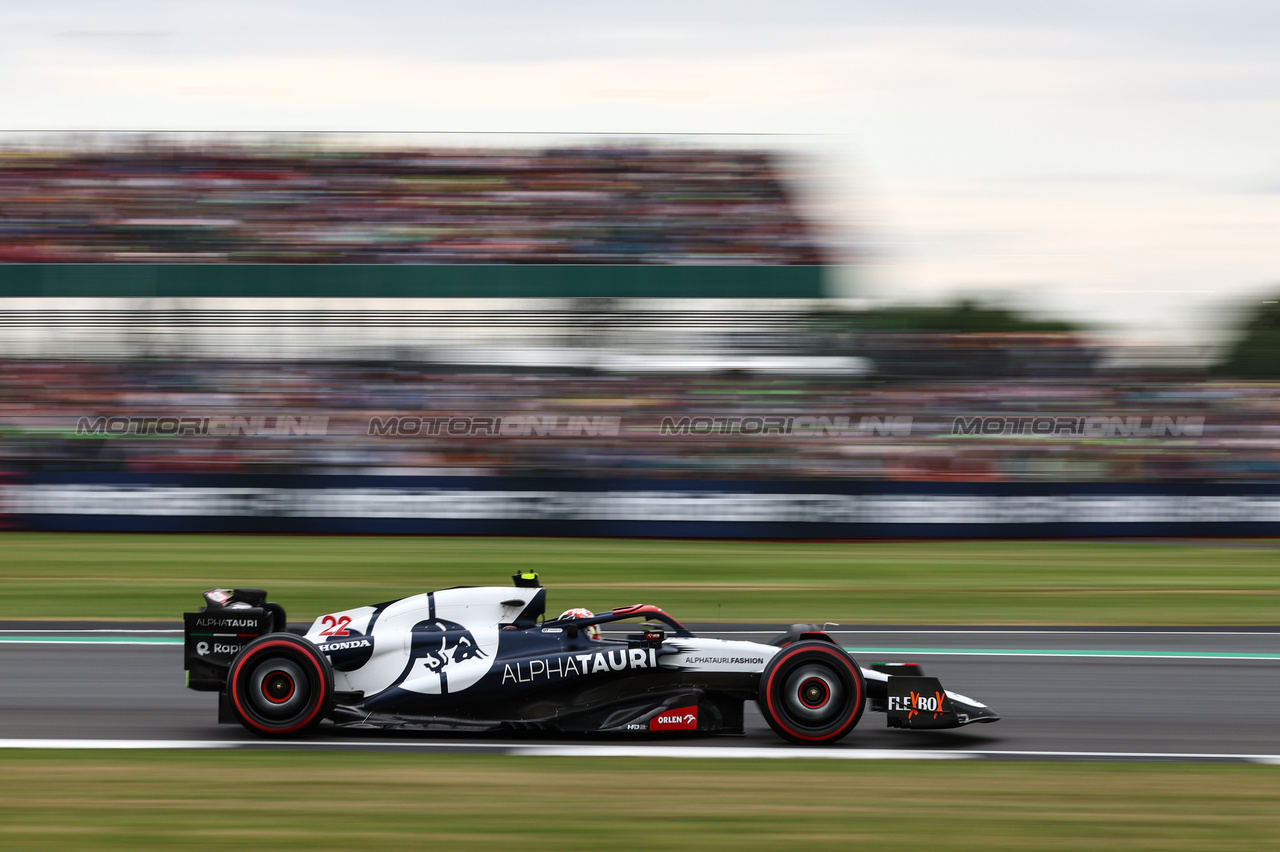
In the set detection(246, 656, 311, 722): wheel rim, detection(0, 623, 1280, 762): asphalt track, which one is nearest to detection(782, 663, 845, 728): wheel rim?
detection(0, 623, 1280, 762): asphalt track

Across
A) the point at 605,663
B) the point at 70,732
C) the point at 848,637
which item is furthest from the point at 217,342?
the point at 605,663

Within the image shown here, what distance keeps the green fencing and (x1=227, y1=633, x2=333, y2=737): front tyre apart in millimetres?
14086

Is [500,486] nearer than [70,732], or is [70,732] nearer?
[70,732]

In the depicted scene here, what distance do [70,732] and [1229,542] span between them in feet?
49.5

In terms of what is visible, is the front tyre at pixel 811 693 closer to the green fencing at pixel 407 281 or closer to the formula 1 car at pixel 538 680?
the formula 1 car at pixel 538 680

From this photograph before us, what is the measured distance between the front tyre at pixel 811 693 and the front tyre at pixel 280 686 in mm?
2008

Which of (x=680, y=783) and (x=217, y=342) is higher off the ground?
(x=217, y=342)

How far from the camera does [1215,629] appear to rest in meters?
11.4

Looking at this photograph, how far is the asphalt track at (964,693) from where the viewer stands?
6.45m

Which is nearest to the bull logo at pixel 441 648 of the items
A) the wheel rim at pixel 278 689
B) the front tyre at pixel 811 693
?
the wheel rim at pixel 278 689

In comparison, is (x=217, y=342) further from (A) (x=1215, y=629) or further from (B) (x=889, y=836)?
(B) (x=889, y=836)

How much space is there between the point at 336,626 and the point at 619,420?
40.6ft

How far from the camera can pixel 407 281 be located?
20.2 metres

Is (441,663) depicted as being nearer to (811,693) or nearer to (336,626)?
(336,626)
